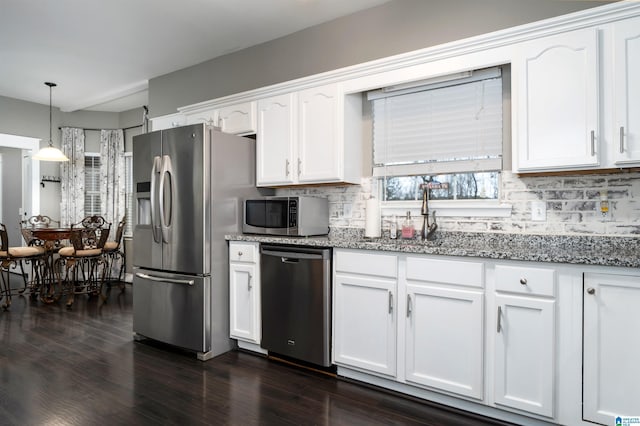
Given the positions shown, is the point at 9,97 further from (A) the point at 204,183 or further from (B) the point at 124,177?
(A) the point at 204,183

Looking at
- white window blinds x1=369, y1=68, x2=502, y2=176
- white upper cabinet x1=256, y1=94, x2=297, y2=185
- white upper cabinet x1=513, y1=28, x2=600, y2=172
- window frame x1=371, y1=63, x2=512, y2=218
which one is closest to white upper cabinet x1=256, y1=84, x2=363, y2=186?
white upper cabinet x1=256, y1=94, x2=297, y2=185

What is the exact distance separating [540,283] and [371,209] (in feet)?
4.30

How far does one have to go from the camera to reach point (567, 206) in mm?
2367

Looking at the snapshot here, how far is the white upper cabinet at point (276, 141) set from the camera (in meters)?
3.29

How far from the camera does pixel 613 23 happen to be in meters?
2.04

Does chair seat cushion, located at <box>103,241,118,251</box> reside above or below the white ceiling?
below

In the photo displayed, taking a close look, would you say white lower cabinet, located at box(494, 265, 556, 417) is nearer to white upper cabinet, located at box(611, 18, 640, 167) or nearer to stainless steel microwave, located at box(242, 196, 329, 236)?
white upper cabinet, located at box(611, 18, 640, 167)

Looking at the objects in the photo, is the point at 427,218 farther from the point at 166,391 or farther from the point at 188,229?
the point at 166,391

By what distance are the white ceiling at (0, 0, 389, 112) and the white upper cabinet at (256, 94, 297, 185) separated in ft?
2.43

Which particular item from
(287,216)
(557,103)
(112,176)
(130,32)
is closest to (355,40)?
(287,216)

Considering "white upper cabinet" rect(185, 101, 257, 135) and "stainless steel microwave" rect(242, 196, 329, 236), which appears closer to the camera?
"stainless steel microwave" rect(242, 196, 329, 236)

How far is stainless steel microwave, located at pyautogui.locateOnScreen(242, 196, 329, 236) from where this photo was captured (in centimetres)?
301

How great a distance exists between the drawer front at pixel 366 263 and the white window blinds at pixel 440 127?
831 millimetres

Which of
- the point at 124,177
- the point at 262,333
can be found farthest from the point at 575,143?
the point at 124,177
